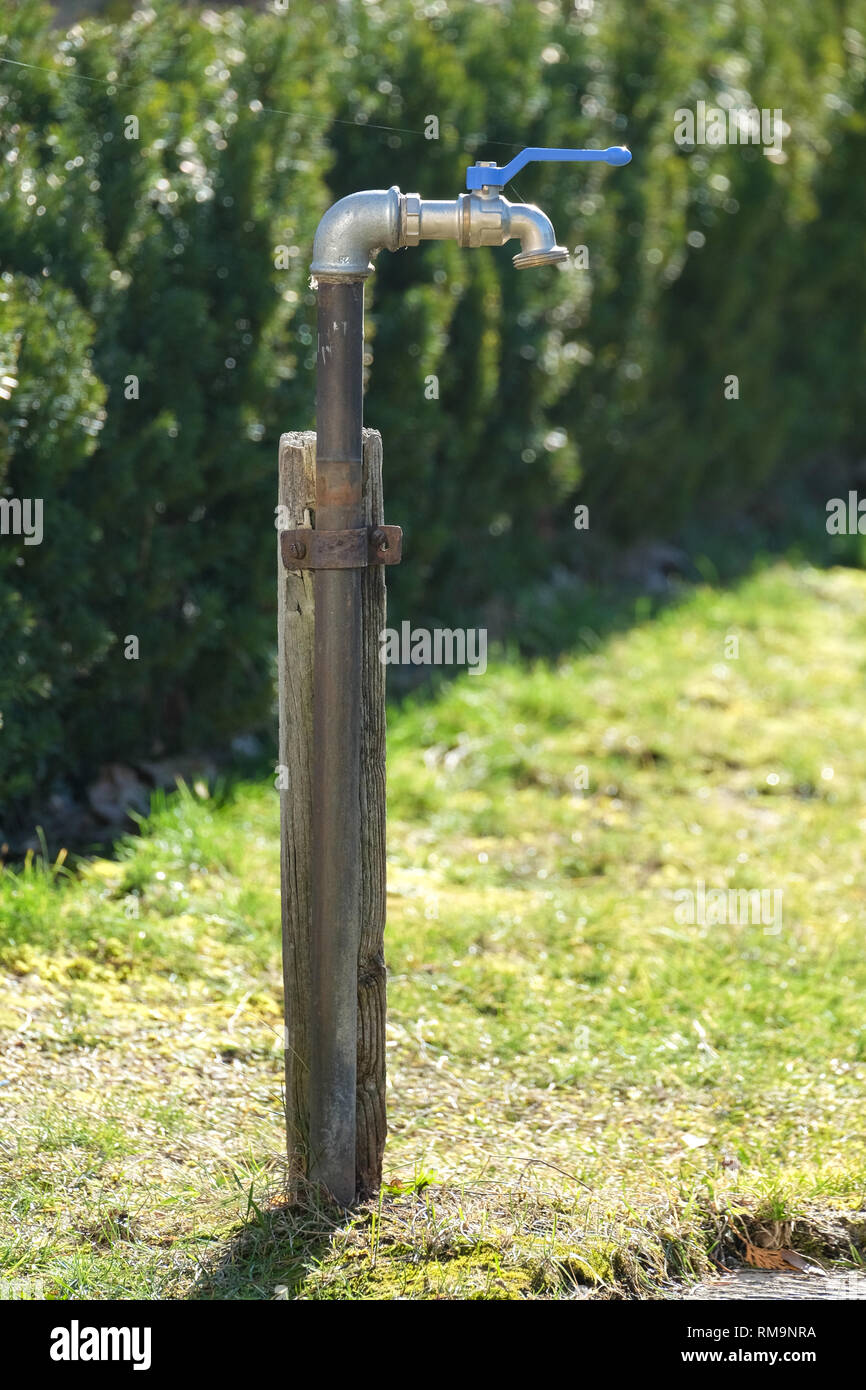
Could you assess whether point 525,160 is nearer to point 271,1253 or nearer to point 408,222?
point 408,222

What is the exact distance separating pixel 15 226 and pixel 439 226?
188cm

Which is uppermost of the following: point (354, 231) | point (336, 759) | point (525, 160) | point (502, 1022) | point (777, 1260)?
point (525, 160)

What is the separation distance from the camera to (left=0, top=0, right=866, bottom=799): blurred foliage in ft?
14.4

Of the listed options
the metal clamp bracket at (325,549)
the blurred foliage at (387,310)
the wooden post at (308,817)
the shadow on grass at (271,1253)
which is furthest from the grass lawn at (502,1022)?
the metal clamp bracket at (325,549)

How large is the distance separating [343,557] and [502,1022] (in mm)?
1583

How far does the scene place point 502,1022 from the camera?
391 cm

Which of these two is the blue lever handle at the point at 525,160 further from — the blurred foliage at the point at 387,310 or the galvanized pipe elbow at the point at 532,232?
the blurred foliage at the point at 387,310

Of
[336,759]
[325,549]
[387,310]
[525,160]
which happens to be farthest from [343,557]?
[387,310]

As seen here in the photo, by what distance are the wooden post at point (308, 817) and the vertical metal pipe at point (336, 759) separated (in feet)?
0.11

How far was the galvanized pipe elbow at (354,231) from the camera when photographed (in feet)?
8.96

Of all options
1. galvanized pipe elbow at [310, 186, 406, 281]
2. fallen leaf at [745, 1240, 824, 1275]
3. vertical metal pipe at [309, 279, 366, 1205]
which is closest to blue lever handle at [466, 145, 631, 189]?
galvanized pipe elbow at [310, 186, 406, 281]
